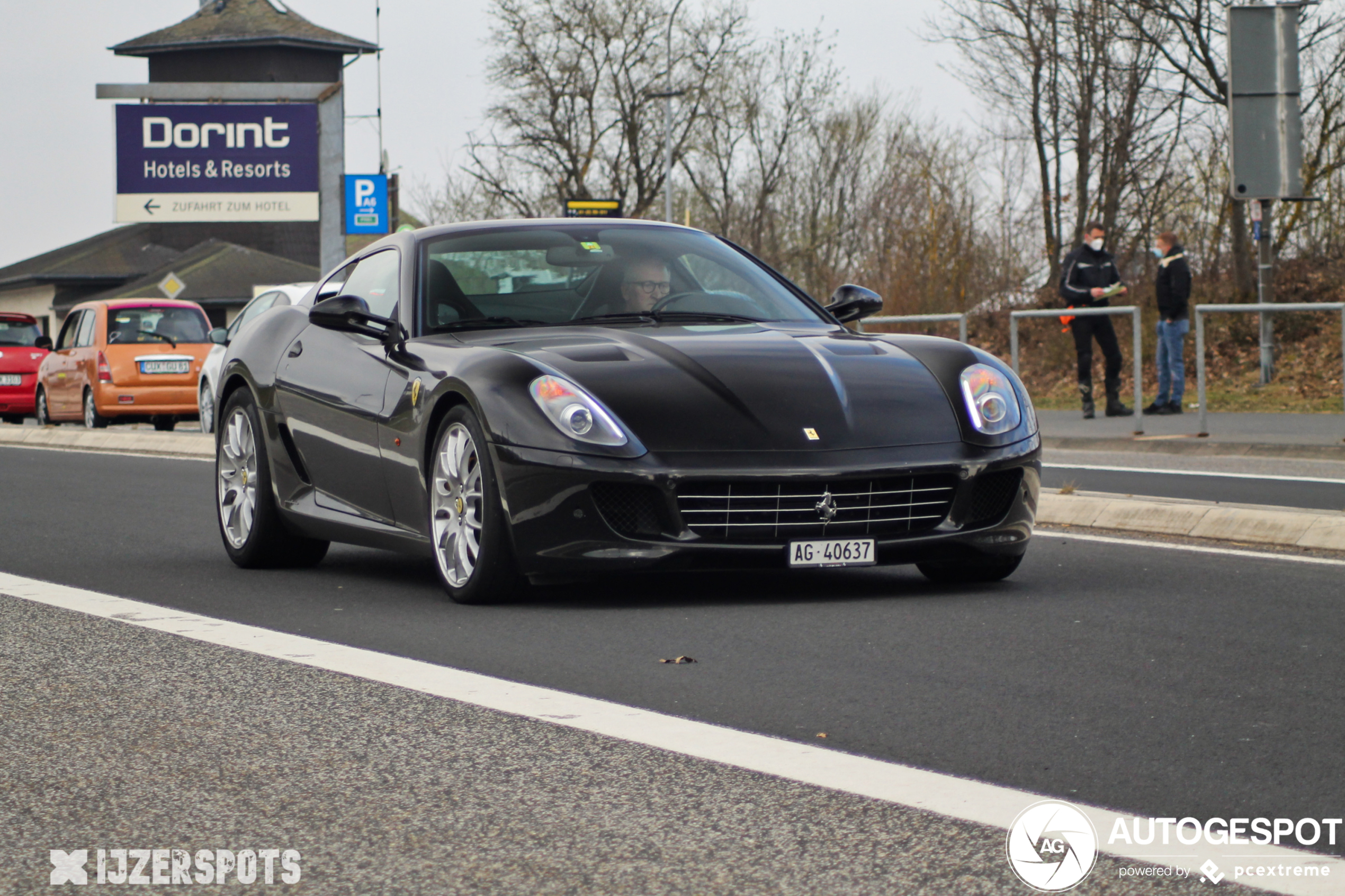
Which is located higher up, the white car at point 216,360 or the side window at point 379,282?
the white car at point 216,360

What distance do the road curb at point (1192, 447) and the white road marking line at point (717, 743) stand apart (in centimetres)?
1050

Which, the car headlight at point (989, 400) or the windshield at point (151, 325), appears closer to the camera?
the car headlight at point (989, 400)

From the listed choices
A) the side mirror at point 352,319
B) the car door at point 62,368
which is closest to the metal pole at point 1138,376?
the side mirror at point 352,319

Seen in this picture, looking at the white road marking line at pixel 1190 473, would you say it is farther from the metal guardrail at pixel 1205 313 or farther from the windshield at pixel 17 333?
the windshield at pixel 17 333

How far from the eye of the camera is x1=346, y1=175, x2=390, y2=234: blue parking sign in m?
38.8

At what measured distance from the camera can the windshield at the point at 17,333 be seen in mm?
29812

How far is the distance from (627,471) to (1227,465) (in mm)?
9730

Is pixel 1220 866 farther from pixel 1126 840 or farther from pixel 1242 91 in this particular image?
pixel 1242 91

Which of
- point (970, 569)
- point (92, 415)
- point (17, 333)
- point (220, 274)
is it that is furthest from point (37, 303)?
point (970, 569)

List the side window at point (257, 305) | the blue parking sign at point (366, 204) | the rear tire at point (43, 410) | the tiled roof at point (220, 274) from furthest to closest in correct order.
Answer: the tiled roof at point (220, 274) < the blue parking sign at point (366, 204) < the rear tire at point (43, 410) < the side window at point (257, 305)

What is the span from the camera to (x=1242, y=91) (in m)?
17.0

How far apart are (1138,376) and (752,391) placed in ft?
39.1

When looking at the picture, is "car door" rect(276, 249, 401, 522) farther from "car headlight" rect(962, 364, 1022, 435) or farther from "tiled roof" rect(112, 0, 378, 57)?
"tiled roof" rect(112, 0, 378, 57)

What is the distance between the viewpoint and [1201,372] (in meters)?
16.8
